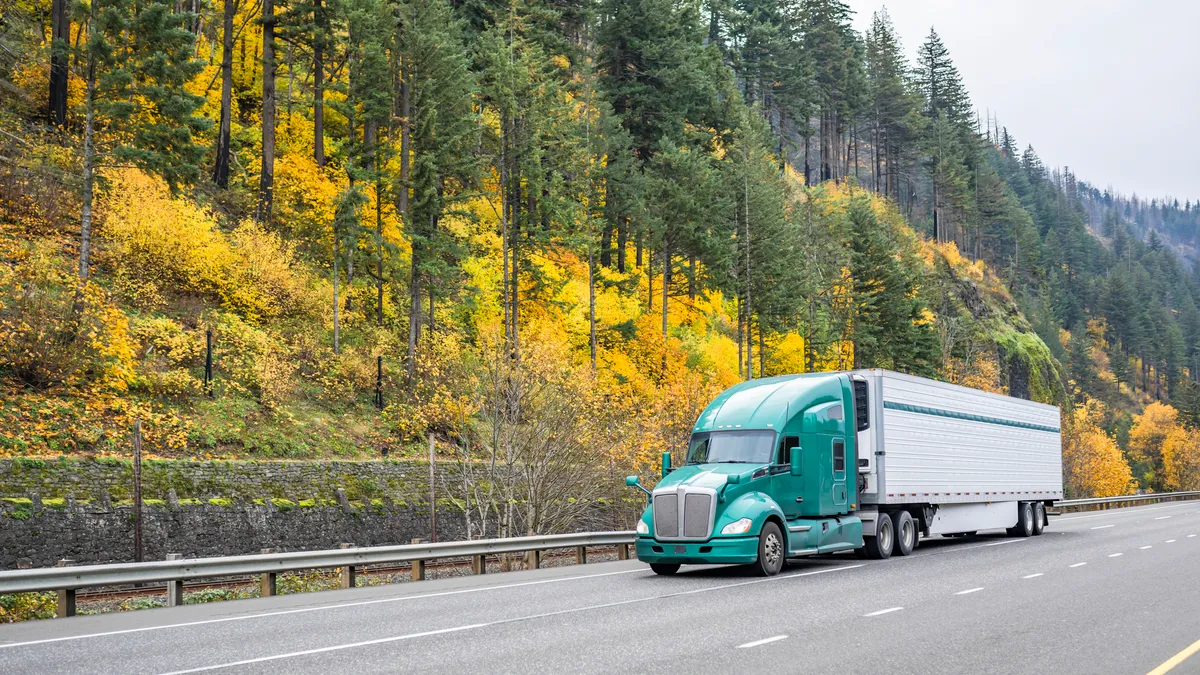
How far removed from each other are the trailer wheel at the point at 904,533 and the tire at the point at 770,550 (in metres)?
4.97

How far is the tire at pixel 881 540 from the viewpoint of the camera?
20562 mm

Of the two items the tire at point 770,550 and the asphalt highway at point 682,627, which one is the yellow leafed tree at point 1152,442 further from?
the tire at point 770,550

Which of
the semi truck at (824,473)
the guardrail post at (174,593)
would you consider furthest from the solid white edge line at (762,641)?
the guardrail post at (174,593)

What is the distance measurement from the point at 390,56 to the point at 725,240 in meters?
18.4

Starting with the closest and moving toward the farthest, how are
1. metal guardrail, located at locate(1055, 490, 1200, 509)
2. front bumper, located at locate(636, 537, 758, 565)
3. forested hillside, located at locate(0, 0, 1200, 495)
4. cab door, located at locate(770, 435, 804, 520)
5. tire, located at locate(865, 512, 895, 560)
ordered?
1. front bumper, located at locate(636, 537, 758, 565)
2. cab door, located at locate(770, 435, 804, 520)
3. tire, located at locate(865, 512, 895, 560)
4. forested hillside, located at locate(0, 0, 1200, 495)
5. metal guardrail, located at locate(1055, 490, 1200, 509)

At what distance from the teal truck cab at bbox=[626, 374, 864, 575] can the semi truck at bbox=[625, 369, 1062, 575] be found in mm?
24

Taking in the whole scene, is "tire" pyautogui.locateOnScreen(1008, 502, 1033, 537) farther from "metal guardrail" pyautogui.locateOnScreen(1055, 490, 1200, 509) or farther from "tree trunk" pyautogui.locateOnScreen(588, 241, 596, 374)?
"tree trunk" pyautogui.locateOnScreen(588, 241, 596, 374)

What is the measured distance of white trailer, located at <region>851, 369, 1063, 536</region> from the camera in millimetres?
20562

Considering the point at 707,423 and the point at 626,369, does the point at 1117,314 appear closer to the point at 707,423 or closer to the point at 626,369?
the point at 626,369

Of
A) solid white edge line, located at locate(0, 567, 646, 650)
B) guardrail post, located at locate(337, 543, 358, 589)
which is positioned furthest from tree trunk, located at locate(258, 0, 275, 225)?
solid white edge line, located at locate(0, 567, 646, 650)

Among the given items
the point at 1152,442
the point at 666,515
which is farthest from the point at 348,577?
the point at 1152,442

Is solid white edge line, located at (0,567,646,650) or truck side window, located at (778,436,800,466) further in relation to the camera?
truck side window, located at (778,436,800,466)

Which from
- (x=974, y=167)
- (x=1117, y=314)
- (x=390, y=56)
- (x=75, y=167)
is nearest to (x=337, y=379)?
(x=75, y=167)

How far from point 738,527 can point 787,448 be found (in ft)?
7.49
